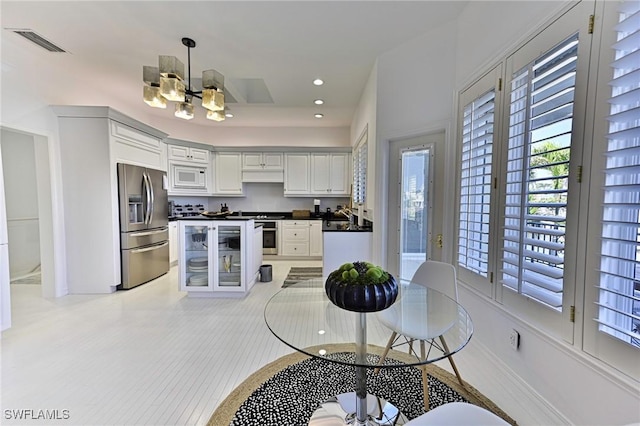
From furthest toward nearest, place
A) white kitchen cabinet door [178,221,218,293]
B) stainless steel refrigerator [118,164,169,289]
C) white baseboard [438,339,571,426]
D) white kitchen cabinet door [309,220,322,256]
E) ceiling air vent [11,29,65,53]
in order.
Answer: white kitchen cabinet door [309,220,322,256], stainless steel refrigerator [118,164,169,289], white kitchen cabinet door [178,221,218,293], ceiling air vent [11,29,65,53], white baseboard [438,339,571,426]

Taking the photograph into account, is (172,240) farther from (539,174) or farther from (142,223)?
(539,174)

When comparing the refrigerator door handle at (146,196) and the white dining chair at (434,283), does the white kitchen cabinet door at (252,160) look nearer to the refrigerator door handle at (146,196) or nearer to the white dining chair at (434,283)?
the refrigerator door handle at (146,196)

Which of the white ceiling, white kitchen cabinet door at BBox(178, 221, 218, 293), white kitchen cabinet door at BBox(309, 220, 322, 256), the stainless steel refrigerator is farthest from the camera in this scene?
white kitchen cabinet door at BBox(309, 220, 322, 256)

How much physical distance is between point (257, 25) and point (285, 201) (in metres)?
4.07

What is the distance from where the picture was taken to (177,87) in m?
2.49

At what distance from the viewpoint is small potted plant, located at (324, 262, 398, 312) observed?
1217mm

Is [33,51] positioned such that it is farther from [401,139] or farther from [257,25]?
[401,139]

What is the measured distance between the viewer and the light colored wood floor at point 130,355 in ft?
5.40

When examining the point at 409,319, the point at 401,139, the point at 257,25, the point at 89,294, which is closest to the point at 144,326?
the point at 89,294

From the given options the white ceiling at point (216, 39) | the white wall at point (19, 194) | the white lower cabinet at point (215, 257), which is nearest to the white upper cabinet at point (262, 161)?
the white ceiling at point (216, 39)

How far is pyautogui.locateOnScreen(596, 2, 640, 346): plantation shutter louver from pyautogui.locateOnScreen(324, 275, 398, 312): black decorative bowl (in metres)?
0.97

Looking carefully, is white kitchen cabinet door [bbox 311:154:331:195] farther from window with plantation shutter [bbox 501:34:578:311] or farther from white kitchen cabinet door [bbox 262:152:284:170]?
window with plantation shutter [bbox 501:34:578:311]

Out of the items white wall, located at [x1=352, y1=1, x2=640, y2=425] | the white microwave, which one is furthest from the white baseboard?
the white microwave

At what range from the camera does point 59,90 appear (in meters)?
3.46
